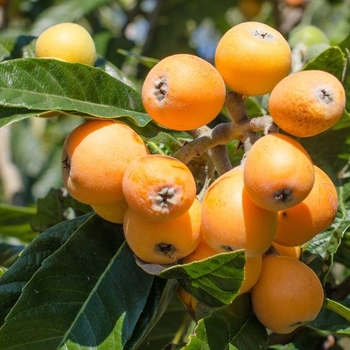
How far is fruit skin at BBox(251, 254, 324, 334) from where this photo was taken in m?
1.11

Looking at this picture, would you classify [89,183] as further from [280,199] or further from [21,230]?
[21,230]

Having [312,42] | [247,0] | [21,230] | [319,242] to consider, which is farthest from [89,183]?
[247,0]

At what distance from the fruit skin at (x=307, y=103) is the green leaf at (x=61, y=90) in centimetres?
27

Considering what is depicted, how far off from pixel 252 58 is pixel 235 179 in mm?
190

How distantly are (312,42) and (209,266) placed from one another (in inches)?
52.9

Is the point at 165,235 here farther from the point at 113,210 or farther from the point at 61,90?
the point at 61,90

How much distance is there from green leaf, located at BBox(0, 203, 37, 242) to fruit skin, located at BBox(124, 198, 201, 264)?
3.03 feet

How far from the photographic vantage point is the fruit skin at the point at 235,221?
1024 millimetres

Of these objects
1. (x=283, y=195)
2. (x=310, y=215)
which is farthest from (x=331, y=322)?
(x=283, y=195)

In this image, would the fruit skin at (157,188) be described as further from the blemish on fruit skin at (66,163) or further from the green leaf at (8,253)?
the green leaf at (8,253)

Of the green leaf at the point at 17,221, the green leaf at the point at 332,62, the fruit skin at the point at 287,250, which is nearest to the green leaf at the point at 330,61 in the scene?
the green leaf at the point at 332,62

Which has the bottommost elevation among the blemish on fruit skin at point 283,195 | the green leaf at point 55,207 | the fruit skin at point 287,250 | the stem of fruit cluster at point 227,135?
the green leaf at point 55,207

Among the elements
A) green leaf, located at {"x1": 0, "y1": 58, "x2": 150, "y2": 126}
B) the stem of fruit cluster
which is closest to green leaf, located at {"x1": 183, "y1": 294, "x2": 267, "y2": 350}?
the stem of fruit cluster

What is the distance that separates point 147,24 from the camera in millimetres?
3398
